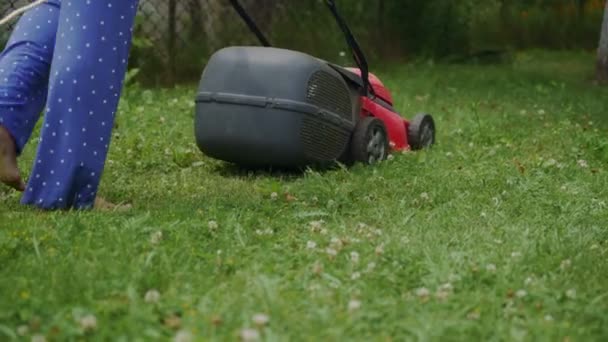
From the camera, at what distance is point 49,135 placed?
3275 millimetres

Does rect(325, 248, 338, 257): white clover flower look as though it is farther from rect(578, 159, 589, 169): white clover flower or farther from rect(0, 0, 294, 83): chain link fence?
rect(0, 0, 294, 83): chain link fence

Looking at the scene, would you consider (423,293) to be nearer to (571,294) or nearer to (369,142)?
(571,294)

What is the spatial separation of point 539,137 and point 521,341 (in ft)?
11.5

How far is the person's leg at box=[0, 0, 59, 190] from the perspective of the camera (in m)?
3.41

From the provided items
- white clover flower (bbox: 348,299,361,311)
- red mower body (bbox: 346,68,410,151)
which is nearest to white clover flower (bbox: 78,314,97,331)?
white clover flower (bbox: 348,299,361,311)

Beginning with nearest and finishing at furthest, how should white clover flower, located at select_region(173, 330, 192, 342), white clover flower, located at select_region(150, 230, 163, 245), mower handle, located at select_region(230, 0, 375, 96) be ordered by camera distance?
white clover flower, located at select_region(173, 330, 192, 342) → white clover flower, located at select_region(150, 230, 163, 245) → mower handle, located at select_region(230, 0, 375, 96)

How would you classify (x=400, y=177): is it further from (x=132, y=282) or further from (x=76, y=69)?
(x=132, y=282)

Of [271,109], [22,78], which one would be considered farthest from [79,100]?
[271,109]

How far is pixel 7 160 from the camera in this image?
11.2 feet

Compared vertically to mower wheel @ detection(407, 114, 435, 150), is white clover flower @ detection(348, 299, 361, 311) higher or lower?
higher

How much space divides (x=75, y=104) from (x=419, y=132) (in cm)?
237

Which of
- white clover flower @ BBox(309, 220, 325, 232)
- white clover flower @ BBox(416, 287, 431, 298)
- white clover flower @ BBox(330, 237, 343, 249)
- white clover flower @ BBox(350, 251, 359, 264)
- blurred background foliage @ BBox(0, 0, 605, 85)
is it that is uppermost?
white clover flower @ BBox(416, 287, 431, 298)

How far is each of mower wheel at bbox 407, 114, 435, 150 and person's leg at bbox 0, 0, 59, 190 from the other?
226cm

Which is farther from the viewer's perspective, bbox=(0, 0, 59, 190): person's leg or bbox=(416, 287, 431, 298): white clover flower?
bbox=(0, 0, 59, 190): person's leg
